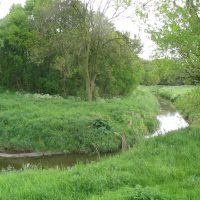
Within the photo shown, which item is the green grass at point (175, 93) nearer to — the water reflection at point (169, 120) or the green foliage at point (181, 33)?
the water reflection at point (169, 120)

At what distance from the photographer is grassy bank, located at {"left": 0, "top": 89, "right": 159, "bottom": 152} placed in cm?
2158

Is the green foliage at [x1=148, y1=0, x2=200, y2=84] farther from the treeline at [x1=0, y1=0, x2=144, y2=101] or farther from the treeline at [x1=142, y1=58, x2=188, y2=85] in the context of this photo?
the treeline at [x1=0, y1=0, x2=144, y2=101]

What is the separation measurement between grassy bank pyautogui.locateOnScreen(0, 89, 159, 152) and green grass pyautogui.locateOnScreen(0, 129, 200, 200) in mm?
8016

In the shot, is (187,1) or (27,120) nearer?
(187,1)

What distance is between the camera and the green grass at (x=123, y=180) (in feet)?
29.8

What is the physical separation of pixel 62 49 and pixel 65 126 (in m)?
11.4

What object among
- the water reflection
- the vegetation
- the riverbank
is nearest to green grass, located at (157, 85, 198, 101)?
the water reflection

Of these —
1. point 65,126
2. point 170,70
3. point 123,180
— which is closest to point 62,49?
point 65,126

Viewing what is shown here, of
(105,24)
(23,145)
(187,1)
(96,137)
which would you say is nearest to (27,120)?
(23,145)

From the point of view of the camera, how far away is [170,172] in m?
10.9

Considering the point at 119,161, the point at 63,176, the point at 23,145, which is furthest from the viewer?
the point at 23,145

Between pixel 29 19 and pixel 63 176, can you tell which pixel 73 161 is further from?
pixel 29 19

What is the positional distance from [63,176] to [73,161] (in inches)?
354

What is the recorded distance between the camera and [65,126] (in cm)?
2306
